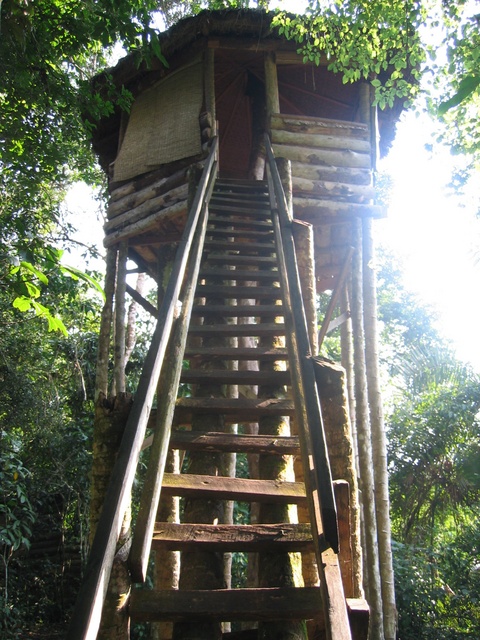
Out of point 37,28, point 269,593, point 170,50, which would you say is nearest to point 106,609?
point 269,593

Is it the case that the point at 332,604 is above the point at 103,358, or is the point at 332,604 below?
below

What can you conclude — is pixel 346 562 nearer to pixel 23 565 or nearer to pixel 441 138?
pixel 441 138

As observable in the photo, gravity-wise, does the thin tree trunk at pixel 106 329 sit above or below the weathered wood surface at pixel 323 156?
below

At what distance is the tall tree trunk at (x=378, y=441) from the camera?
18.1 feet

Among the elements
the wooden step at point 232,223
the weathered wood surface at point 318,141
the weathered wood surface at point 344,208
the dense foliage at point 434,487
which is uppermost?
the weathered wood surface at point 318,141

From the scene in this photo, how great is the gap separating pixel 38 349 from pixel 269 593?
952cm

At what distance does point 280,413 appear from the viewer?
10.6 ft

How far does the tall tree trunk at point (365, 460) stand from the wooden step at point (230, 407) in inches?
121

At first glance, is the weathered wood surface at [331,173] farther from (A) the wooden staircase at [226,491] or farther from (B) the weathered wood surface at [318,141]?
(A) the wooden staircase at [226,491]

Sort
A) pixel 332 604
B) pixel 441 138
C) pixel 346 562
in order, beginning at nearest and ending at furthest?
pixel 332 604 → pixel 346 562 → pixel 441 138

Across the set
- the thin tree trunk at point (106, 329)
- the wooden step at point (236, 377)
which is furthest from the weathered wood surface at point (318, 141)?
the wooden step at point (236, 377)

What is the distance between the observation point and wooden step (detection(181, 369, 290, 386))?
11.3 feet

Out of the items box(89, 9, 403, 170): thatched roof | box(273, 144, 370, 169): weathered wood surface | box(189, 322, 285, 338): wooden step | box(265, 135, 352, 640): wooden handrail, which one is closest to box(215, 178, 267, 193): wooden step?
box(273, 144, 370, 169): weathered wood surface

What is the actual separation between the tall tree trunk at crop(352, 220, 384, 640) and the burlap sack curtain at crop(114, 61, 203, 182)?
271 cm
